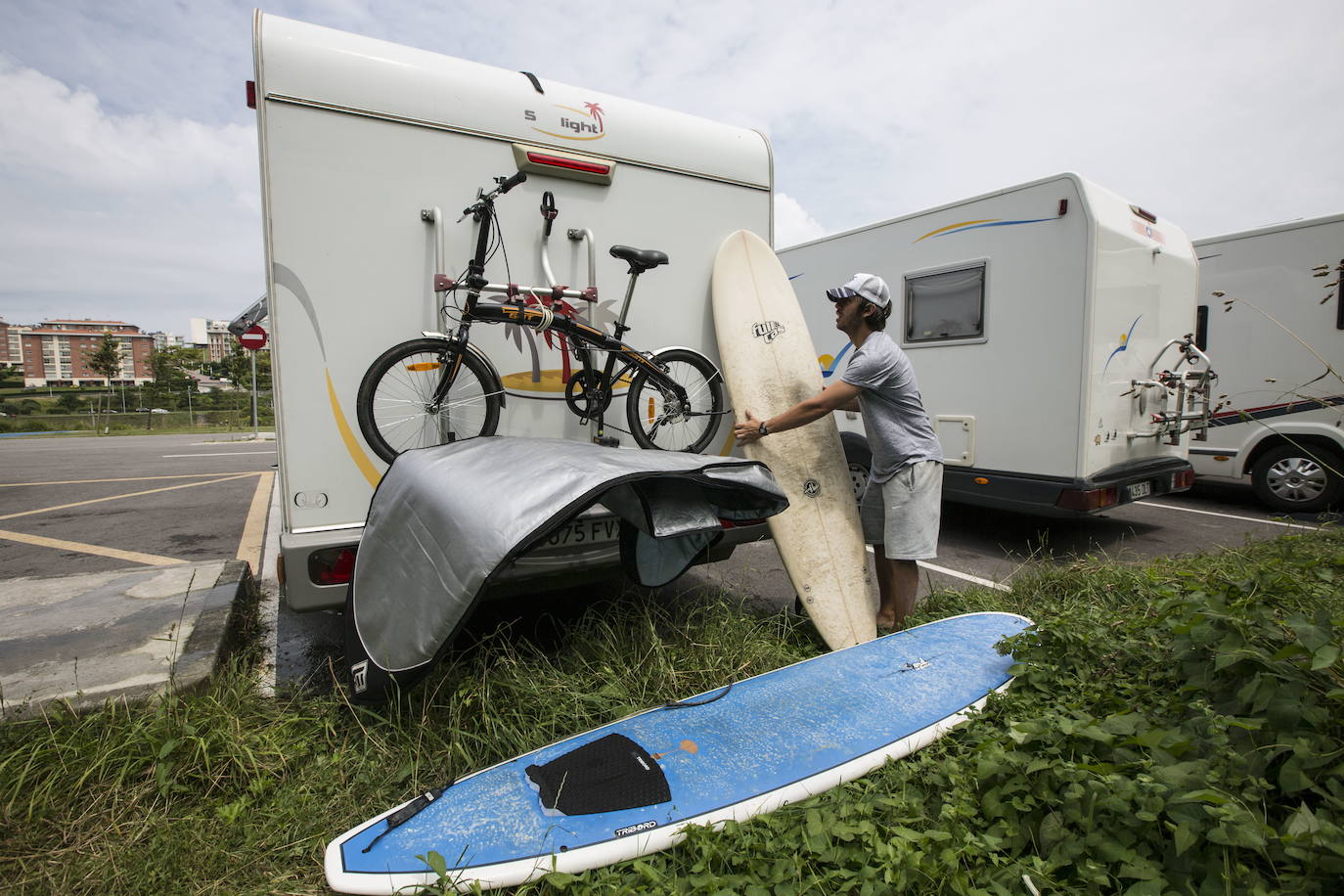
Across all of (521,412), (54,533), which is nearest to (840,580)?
(521,412)

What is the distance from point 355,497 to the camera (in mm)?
2820

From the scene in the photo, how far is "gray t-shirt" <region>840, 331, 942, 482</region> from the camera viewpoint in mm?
3223

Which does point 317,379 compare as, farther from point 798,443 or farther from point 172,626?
point 798,443

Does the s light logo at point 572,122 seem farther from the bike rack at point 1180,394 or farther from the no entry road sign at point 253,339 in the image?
the no entry road sign at point 253,339

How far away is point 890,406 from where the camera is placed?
3350 millimetres

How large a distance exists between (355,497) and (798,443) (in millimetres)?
2334

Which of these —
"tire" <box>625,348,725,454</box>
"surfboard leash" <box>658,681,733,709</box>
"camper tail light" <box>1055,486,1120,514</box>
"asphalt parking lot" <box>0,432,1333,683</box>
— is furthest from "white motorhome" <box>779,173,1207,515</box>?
"surfboard leash" <box>658,681,733,709</box>

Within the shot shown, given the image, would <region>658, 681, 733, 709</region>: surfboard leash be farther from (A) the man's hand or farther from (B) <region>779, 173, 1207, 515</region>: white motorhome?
(B) <region>779, 173, 1207, 515</region>: white motorhome

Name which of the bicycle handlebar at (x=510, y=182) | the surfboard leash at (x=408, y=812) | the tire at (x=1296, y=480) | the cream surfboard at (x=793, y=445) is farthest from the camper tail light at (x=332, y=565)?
the tire at (x=1296, y=480)

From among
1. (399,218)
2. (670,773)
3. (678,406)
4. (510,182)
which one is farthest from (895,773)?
(399,218)

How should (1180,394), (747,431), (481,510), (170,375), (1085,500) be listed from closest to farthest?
(481,510), (747,431), (1085,500), (1180,394), (170,375)

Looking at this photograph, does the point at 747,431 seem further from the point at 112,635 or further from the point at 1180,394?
the point at 1180,394

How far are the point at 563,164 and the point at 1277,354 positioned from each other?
7356 mm

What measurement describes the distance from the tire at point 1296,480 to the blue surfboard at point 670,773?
20.1 feet
